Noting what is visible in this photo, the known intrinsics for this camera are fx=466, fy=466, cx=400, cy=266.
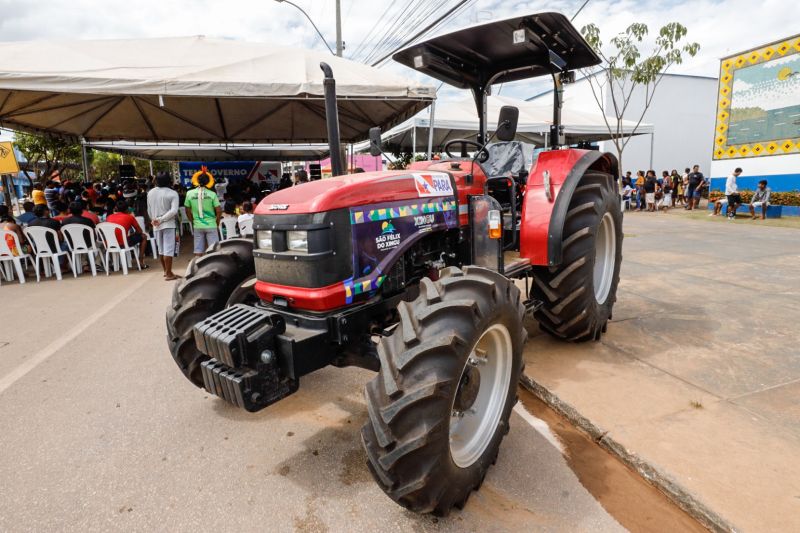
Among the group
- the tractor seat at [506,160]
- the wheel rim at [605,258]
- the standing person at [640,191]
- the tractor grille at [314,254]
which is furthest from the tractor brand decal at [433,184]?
the standing person at [640,191]

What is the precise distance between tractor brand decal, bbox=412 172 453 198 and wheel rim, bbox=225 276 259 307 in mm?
1208

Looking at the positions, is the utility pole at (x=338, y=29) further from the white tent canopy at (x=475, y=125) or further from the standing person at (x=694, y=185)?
the standing person at (x=694, y=185)

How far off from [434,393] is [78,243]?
8364 mm

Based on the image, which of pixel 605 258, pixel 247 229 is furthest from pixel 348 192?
pixel 605 258

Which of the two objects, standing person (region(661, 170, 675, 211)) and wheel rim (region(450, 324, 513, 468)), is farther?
standing person (region(661, 170, 675, 211))

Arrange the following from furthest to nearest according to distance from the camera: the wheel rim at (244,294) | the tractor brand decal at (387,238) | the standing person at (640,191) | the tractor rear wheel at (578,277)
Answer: the standing person at (640,191) < the tractor rear wheel at (578,277) < the wheel rim at (244,294) < the tractor brand decal at (387,238)

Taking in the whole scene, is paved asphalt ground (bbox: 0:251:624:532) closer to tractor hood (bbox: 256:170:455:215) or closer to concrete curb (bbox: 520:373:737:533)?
concrete curb (bbox: 520:373:737:533)

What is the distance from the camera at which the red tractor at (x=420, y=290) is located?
183 cm

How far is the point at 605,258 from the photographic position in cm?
427

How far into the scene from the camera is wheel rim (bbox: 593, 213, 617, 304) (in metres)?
4.21

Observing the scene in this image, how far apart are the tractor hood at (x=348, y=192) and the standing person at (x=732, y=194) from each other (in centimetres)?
1467

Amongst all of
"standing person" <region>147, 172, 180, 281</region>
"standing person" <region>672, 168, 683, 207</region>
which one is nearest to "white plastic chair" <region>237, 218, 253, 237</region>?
"standing person" <region>147, 172, 180, 281</region>

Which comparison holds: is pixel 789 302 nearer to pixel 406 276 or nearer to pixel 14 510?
pixel 406 276

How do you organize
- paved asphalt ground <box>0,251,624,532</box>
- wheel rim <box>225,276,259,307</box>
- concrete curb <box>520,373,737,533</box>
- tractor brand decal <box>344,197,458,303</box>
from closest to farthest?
concrete curb <box>520,373,737,533</box>, paved asphalt ground <box>0,251,624,532</box>, tractor brand decal <box>344,197,458,303</box>, wheel rim <box>225,276,259,307</box>
